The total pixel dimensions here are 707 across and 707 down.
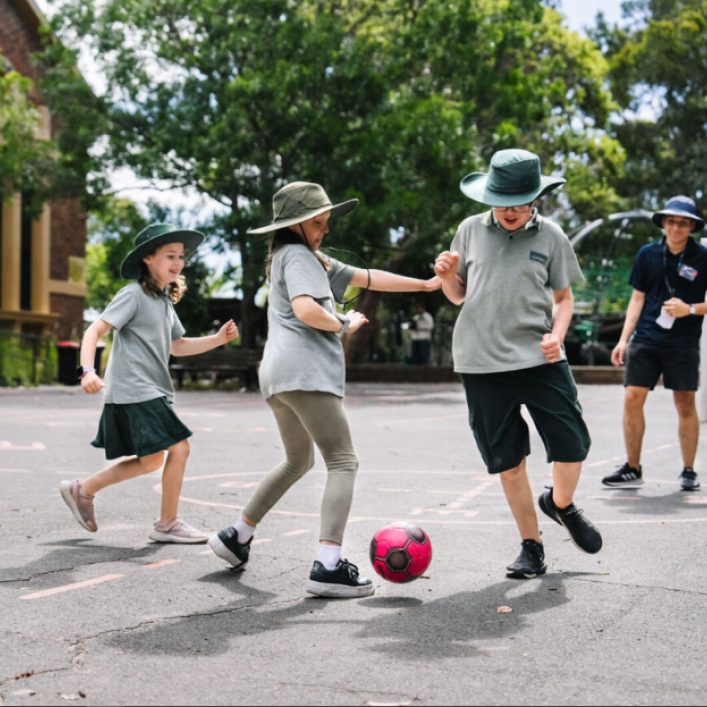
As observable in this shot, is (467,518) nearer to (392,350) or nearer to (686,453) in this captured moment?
(686,453)

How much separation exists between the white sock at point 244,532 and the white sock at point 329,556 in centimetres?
51

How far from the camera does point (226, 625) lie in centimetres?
391

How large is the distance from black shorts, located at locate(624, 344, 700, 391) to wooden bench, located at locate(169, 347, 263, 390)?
50.8 feet

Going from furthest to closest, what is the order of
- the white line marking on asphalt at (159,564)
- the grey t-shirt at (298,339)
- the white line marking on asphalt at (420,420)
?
the white line marking on asphalt at (420,420), the white line marking on asphalt at (159,564), the grey t-shirt at (298,339)

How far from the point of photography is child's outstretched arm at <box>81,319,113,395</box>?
5066 mm

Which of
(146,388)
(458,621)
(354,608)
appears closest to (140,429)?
(146,388)

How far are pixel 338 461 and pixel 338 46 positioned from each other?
18.8 meters

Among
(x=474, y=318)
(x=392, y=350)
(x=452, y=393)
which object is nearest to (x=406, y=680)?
(x=474, y=318)

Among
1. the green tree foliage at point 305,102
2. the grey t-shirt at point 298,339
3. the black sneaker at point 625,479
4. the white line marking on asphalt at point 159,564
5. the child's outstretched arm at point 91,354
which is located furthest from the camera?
the green tree foliage at point 305,102

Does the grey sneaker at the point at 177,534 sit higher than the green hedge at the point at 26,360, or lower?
lower

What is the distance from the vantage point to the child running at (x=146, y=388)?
18.1 feet

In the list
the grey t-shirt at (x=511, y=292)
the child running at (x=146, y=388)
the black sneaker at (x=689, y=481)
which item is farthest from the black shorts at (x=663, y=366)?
the child running at (x=146, y=388)

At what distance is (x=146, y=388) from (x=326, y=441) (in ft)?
4.66

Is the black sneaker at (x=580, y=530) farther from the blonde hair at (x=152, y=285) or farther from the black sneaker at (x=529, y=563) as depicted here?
the blonde hair at (x=152, y=285)
